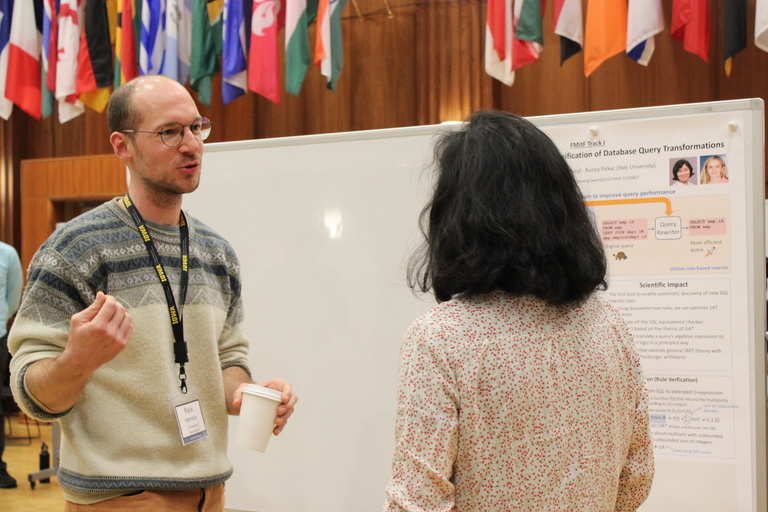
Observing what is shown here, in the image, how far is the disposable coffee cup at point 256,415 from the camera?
1.82m

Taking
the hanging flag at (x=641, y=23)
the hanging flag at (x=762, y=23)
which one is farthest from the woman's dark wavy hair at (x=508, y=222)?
the hanging flag at (x=641, y=23)

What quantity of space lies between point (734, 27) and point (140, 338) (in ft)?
13.8

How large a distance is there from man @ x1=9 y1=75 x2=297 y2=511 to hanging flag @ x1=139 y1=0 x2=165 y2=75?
4372mm

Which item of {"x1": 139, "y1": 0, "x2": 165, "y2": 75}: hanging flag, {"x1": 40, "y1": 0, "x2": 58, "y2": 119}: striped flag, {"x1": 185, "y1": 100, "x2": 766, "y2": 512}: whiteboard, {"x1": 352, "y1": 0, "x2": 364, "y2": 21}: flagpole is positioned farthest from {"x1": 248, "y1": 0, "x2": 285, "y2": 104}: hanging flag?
{"x1": 185, "y1": 100, "x2": 766, "y2": 512}: whiteboard

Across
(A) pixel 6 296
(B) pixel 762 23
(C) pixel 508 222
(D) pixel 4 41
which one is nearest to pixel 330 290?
(C) pixel 508 222

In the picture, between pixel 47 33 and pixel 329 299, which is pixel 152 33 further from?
pixel 329 299

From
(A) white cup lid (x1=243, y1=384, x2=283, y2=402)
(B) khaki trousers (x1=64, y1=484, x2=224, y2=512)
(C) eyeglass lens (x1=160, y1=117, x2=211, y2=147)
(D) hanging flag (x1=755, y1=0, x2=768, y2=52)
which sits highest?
(D) hanging flag (x1=755, y1=0, x2=768, y2=52)

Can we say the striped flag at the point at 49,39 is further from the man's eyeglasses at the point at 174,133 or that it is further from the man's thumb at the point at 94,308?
the man's thumb at the point at 94,308

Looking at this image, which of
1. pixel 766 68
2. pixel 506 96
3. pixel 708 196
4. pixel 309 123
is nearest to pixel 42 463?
pixel 309 123

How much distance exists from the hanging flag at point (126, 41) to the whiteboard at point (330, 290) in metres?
3.27

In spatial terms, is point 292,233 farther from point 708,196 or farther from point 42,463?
point 42,463

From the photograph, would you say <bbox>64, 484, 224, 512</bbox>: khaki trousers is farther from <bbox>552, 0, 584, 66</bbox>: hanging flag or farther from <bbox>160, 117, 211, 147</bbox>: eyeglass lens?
<bbox>552, 0, 584, 66</bbox>: hanging flag

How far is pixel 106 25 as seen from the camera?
6523 millimetres

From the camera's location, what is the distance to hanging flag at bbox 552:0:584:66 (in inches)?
193
